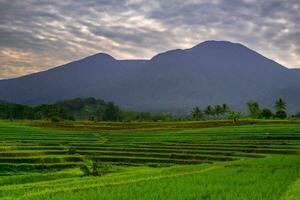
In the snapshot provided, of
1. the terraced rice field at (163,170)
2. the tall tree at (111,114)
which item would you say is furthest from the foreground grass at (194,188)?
the tall tree at (111,114)

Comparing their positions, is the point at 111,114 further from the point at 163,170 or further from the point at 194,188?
the point at 194,188

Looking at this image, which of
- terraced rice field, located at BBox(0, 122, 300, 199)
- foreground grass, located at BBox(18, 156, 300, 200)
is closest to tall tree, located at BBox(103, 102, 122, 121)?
terraced rice field, located at BBox(0, 122, 300, 199)

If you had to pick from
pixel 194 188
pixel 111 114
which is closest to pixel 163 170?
pixel 194 188

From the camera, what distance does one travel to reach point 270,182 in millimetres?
23938

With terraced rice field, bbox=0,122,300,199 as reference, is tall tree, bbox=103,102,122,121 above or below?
above

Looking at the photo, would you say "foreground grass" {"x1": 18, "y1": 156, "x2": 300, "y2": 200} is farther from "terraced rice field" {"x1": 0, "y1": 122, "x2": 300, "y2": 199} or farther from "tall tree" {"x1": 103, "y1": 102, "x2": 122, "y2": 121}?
"tall tree" {"x1": 103, "y1": 102, "x2": 122, "y2": 121}

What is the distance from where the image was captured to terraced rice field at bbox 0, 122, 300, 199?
2044cm

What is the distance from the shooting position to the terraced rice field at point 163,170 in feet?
67.1

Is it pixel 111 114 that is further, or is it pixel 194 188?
pixel 111 114

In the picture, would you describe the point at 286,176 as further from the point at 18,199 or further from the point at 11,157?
the point at 11,157

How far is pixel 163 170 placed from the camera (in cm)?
3356

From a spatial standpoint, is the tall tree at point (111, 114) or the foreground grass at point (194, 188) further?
the tall tree at point (111, 114)

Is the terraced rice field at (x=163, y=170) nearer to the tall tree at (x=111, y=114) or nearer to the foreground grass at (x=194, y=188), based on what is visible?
the foreground grass at (x=194, y=188)

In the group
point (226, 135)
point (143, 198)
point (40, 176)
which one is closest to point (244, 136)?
point (226, 135)
